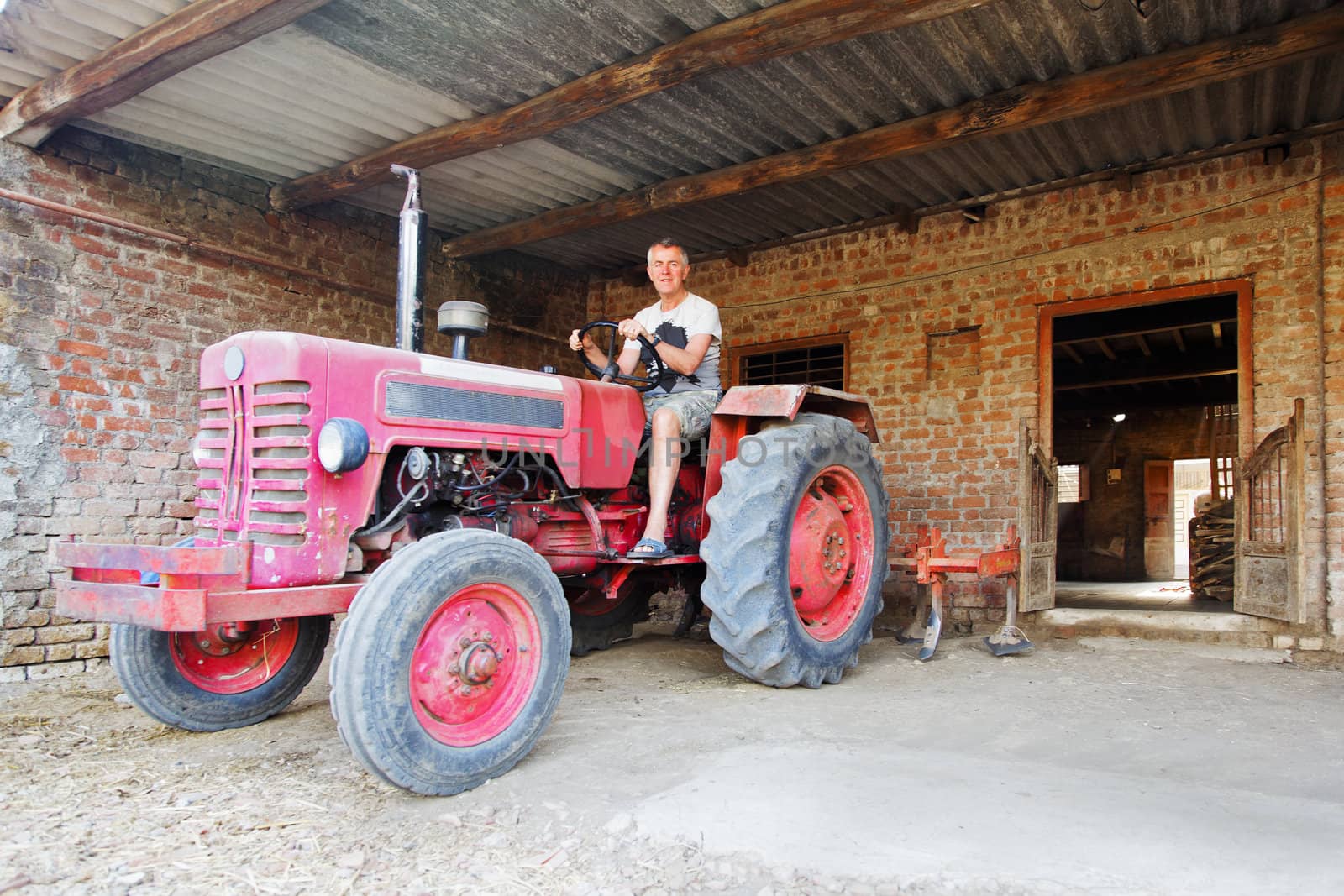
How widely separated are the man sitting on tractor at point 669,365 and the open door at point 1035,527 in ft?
8.64

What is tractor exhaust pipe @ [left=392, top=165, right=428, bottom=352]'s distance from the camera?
333cm

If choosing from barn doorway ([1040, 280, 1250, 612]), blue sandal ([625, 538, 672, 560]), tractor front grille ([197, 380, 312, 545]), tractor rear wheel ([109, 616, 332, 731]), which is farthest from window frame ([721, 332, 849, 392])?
tractor front grille ([197, 380, 312, 545])

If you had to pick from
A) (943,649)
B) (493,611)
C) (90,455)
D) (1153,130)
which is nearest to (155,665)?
(493,611)

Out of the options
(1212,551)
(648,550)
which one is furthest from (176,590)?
(1212,551)

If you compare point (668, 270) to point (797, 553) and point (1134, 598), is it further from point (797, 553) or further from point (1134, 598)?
A: point (1134, 598)

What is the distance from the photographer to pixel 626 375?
444 centimetres

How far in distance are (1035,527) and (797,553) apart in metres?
2.79

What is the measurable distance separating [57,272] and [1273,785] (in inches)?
241

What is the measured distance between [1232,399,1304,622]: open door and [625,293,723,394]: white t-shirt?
3.48 metres

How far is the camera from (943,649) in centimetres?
534

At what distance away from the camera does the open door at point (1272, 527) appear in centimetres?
521

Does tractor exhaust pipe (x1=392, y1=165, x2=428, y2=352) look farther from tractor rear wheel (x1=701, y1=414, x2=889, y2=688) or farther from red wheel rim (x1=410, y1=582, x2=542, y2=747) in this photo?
tractor rear wheel (x1=701, y1=414, x2=889, y2=688)

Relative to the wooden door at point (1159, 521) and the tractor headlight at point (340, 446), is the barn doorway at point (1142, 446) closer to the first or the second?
the wooden door at point (1159, 521)

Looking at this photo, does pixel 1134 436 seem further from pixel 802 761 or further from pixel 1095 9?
pixel 802 761
